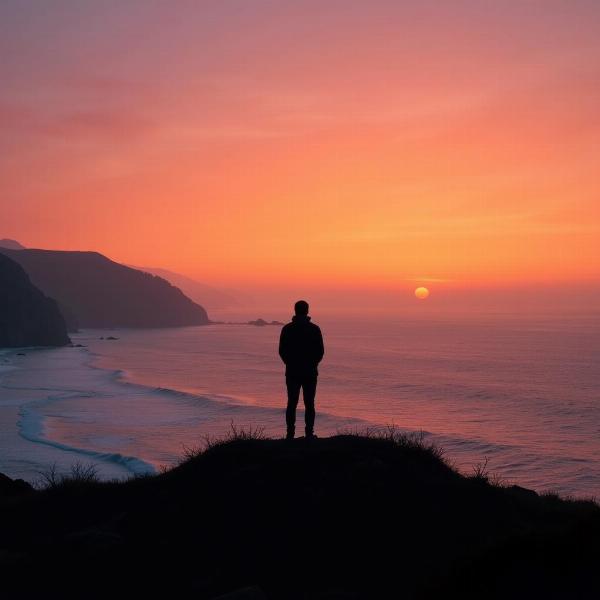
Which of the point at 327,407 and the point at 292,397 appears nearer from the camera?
the point at 292,397

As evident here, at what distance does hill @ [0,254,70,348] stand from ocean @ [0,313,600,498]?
27577mm

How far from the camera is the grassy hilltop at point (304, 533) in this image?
6.54m

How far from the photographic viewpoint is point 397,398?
52.6 meters

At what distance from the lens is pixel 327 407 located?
4678 cm

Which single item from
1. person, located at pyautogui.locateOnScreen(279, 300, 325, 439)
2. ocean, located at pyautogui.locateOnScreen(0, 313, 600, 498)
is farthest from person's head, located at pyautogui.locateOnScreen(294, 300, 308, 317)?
ocean, located at pyautogui.locateOnScreen(0, 313, 600, 498)

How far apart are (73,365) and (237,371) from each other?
2366 centimetres

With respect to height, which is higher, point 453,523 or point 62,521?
point 453,523

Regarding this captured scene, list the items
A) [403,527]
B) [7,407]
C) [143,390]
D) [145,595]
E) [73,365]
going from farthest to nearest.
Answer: [73,365] < [143,390] < [7,407] < [403,527] < [145,595]

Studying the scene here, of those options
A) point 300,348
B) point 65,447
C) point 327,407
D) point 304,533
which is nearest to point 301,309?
point 300,348

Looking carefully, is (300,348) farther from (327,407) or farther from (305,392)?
(327,407)

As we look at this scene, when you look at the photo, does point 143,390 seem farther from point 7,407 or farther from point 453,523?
point 453,523

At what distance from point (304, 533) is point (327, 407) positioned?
126 feet

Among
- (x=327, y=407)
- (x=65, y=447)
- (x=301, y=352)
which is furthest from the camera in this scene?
(x=327, y=407)

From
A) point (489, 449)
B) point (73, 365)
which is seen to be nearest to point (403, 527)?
point (489, 449)
